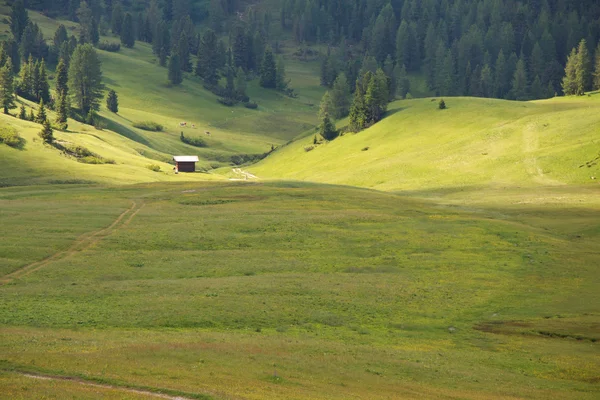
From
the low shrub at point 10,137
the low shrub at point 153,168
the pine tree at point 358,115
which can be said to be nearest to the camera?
the low shrub at point 10,137

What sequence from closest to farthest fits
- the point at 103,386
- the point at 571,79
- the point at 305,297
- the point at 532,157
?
the point at 103,386, the point at 305,297, the point at 532,157, the point at 571,79

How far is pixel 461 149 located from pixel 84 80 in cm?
10073

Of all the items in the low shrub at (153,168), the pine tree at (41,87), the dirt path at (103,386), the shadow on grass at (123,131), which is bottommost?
the dirt path at (103,386)

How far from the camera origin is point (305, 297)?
5025 centimetres

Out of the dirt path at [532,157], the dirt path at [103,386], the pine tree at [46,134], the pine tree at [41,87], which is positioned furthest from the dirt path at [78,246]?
the pine tree at [41,87]

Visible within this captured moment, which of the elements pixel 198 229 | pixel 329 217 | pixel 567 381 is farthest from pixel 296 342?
pixel 329 217

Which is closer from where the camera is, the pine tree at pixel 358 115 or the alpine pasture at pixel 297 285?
the alpine pasture at pixel 297 285

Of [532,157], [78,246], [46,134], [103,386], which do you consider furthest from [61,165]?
[103,386]

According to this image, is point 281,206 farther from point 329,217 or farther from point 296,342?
point 296,342

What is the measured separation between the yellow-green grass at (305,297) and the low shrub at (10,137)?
3025 centimetres

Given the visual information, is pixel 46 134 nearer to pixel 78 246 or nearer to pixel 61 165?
pixel 61 165

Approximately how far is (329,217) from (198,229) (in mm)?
14589

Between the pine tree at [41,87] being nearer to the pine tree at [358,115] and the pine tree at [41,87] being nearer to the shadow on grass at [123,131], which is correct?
the shadow on grass at [123,131]

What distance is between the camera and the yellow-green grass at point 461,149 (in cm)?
11588
